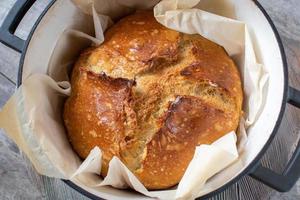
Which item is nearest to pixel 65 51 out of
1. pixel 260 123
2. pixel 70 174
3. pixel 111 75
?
pixel 111 75

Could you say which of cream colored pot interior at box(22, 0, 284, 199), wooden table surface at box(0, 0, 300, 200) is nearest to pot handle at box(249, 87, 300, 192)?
cream colored pot interior at box(22, 0, 284, 199)

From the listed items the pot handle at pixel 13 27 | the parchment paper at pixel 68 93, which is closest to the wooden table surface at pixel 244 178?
the parchment paper at pixel 68 93

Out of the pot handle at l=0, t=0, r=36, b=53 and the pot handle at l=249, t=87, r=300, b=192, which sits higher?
the pot handle at l=0, t=0, r=36, b=53

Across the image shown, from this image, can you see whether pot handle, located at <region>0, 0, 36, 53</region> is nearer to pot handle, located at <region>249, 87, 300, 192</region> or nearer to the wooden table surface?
the wooden table surface

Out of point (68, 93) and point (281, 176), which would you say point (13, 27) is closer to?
point (68, 93)

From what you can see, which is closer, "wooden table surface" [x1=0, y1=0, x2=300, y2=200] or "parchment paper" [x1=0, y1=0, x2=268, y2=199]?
"parchment paper" [x1=0, y1=0, x2=268, y2=199]

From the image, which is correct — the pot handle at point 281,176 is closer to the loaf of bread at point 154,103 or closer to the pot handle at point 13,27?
the loaf of bread at point 154,103
